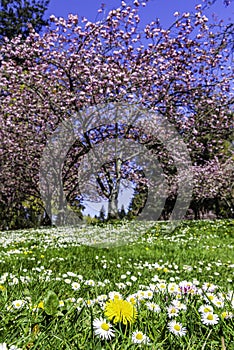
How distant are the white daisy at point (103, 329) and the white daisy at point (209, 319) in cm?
42

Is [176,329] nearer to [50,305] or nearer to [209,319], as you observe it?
[209,319]

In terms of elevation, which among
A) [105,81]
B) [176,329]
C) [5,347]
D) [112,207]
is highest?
[105,81]

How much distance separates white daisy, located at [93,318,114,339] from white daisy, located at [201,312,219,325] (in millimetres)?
415

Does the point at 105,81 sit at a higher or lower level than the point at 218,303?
higher

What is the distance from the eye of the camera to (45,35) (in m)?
12.1

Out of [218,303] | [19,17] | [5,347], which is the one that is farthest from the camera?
[19,17]

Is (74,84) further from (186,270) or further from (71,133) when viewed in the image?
(186,270)

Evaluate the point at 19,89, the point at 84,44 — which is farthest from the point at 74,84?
the point at 19,89

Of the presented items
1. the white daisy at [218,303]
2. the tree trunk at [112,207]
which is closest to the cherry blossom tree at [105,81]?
the tree trunk at [112,207]

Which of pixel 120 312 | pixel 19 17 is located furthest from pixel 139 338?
pixel 19 17

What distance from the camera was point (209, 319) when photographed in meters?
1.50

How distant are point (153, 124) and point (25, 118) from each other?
5.05 metres

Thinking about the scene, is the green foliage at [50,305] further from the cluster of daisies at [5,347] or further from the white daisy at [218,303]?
the white daisy at [218,303]

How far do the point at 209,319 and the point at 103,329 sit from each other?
48 cm
